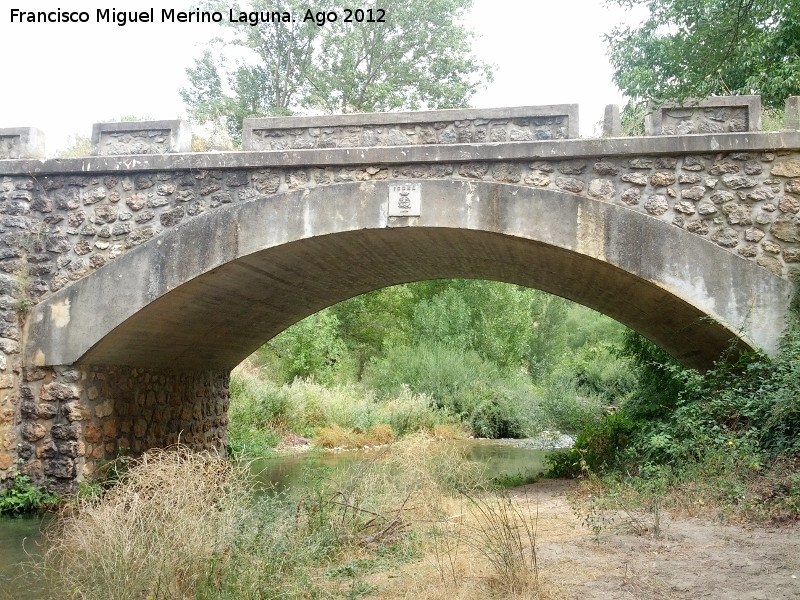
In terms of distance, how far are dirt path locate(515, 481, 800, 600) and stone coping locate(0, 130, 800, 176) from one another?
3209 mm

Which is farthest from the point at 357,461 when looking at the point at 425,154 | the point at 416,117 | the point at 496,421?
the point at 496,421

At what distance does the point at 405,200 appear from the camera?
698 centimetres

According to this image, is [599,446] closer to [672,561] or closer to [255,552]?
[672,561]

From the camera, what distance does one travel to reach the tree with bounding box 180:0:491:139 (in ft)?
64.1

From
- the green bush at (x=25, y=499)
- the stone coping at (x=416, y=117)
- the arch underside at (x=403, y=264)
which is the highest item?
the stone coping at (x=416, y=117)

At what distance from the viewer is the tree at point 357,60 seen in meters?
19.5

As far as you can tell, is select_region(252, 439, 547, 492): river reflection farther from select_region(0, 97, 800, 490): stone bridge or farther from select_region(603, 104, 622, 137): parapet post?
select_region(603, 104, 622, 137): parapet post

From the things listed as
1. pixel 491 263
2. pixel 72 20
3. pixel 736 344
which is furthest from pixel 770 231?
pixel 72 20

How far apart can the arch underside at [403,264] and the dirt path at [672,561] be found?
2.13 metres

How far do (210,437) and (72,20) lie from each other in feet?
18.1

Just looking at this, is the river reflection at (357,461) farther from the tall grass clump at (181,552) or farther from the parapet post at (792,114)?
the parapet post at (792,114)

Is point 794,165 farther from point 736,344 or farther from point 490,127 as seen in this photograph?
point 490,127

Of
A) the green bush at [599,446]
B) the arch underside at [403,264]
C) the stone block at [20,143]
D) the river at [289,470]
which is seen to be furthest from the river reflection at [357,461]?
the stone block at [20,143]

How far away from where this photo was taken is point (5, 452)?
7.35 meters
